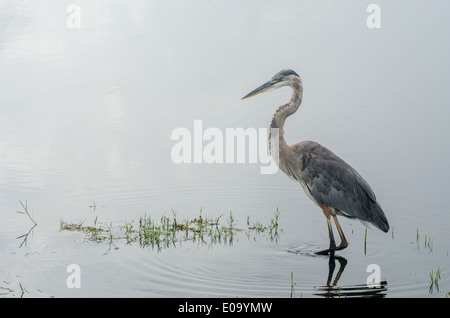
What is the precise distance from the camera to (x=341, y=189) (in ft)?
28.4

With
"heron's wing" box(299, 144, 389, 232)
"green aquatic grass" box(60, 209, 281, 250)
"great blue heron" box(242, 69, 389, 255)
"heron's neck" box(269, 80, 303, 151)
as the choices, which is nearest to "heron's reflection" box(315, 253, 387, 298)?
"great blue heron" box(242, 69, 389, 255)

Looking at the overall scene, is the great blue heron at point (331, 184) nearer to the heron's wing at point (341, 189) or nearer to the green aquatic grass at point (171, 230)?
the heron's wing at point (341, 189)

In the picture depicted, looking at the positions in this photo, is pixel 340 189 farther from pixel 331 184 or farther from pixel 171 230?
pixel 171 230

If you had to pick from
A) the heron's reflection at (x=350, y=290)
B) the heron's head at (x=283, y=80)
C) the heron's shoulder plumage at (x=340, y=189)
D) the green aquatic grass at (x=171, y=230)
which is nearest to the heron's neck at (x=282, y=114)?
the heron's head at (x=283, y=80)

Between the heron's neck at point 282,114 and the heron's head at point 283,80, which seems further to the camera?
the heron's head at point 283,80

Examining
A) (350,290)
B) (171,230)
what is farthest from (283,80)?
(350,290)

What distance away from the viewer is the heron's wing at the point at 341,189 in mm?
8578

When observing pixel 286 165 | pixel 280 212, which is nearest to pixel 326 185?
pixel 286 165

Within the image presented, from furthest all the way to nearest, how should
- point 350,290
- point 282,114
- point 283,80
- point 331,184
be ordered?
point 283,80
point 282,114
point 331,184
point 350,290

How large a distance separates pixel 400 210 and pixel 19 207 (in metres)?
5.51

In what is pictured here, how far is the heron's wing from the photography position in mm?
8578
